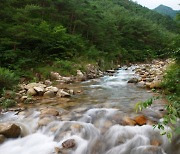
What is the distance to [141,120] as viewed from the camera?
6008 mm

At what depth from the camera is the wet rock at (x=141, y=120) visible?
19.4 ft

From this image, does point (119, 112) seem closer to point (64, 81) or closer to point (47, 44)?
point (64, 81)

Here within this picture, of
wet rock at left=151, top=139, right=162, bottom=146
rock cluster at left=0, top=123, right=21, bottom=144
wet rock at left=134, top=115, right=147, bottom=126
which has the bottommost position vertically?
rock cluster at left=0, top=123, right=21, bottom=144

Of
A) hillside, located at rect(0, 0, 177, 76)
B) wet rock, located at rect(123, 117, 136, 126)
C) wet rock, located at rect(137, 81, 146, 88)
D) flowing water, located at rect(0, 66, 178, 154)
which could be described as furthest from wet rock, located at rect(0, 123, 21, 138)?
wet rock, located at rect(137, 81, 146, 88)

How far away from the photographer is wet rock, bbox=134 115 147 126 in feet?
19.4

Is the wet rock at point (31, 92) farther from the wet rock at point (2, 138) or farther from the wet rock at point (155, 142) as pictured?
the wet rock at point (155, 142)

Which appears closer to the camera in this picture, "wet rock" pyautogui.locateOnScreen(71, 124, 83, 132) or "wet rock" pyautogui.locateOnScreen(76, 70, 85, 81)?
"wet rock" pyautogui.locateOnScreen(71, 124, 83, 132)

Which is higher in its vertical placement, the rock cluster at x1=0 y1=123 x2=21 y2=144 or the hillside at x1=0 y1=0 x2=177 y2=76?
the hillside at x1=0 y1=0 x2=177 y2=76

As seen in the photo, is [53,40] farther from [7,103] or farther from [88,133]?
[88,133]

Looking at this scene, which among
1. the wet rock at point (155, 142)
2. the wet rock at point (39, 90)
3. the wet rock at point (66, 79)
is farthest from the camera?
the wet rock at point (66, 79)

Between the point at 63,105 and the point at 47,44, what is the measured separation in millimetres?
8226

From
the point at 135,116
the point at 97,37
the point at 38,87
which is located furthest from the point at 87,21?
the point at 135,116

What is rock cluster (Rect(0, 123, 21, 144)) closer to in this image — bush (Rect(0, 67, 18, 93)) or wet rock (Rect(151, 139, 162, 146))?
wet rock (Rect(151, 139, 162, 146))

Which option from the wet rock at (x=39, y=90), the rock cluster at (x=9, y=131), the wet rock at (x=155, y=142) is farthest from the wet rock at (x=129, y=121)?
the wet rock at (x=39, y=90)
